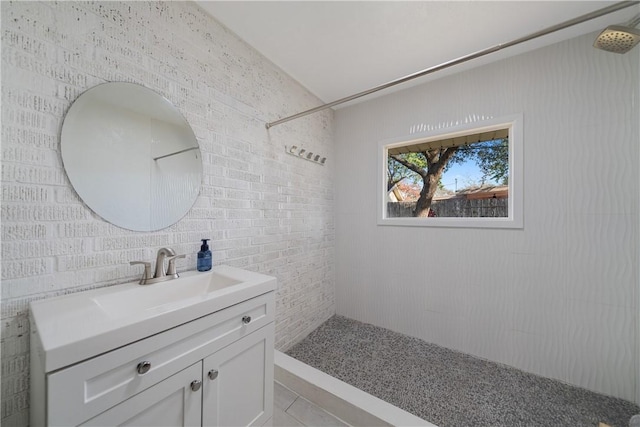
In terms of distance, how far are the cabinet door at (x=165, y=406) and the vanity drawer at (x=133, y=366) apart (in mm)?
23

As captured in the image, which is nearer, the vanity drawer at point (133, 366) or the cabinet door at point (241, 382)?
the vanity drawer at point (133, 366)

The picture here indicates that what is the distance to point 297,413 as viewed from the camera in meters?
1.34

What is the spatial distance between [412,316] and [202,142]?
2301 millimetres

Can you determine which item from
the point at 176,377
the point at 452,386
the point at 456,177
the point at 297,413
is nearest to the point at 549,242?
the point at 456,177

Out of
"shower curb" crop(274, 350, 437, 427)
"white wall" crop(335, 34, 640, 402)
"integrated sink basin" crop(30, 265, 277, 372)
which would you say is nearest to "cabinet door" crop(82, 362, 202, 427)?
"integrated sink basin" crop(30, 265, 277, 372)

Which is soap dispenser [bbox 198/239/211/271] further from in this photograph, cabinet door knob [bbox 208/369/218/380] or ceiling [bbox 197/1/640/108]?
ceiling [bbox 197/1/640/108]

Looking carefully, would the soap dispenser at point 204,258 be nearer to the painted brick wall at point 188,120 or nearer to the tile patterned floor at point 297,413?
the painted brick wall at point 188,120

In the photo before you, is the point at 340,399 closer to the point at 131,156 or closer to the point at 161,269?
the point at 161,269

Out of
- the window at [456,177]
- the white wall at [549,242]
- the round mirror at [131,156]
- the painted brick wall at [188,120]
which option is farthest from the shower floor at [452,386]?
the round mirror at [131,156]

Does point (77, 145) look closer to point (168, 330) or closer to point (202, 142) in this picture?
point (202, 142)

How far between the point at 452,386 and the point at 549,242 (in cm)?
125

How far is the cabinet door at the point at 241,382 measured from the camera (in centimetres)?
87

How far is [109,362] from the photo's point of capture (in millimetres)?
612

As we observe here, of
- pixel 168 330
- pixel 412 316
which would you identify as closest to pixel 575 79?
pixel 412 316
